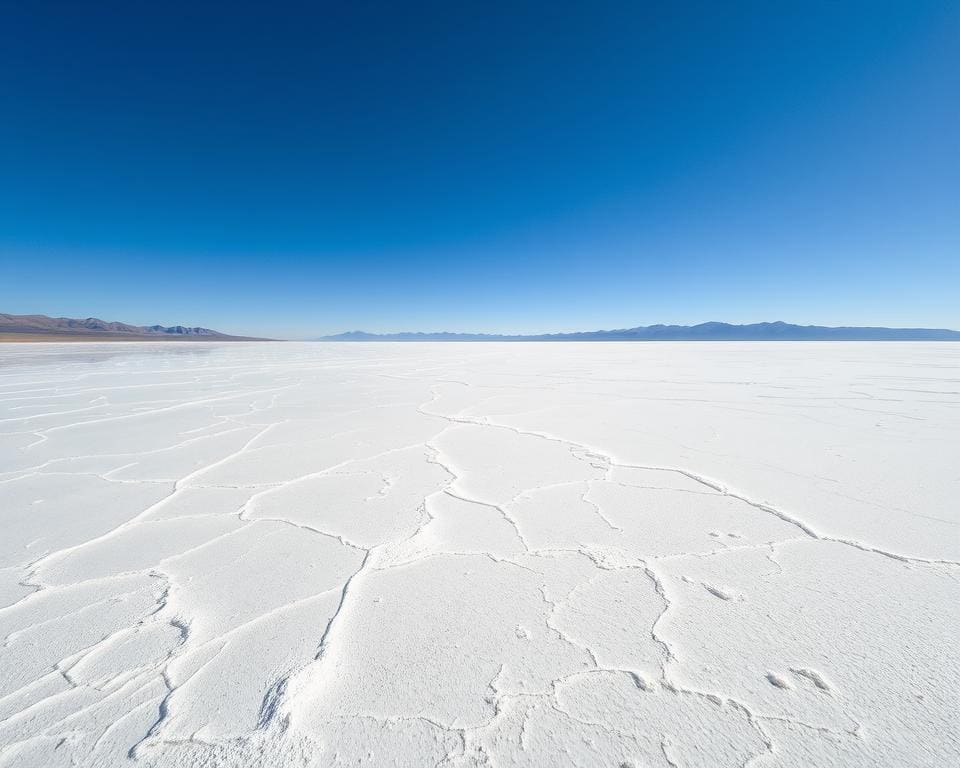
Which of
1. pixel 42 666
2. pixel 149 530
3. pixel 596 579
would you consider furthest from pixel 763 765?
pixel 149 530

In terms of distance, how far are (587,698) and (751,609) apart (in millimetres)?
762

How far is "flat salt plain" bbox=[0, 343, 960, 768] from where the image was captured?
107 cm

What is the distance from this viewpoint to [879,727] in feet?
3.48

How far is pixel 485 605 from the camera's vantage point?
158cm

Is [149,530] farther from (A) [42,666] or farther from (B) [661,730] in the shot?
(B) [661,730]

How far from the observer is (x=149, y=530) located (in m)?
2.19

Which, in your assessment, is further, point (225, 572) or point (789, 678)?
point (225, 572)

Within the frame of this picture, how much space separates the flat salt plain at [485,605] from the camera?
1072 millimetres

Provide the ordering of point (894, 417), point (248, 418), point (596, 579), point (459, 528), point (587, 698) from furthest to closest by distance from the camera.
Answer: point (248, 418) → point (894, 417) → point (459, 528) → point (596, 579) → point (587, 698)

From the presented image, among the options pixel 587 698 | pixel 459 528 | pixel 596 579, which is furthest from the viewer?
pixel 459 528

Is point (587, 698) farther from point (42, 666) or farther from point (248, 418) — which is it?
point (248, 418)

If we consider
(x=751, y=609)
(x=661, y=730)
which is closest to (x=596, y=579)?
(x=751, y=609)

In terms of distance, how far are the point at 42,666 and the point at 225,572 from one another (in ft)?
1.86

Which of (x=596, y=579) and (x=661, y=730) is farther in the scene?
(x=596, y=579)
